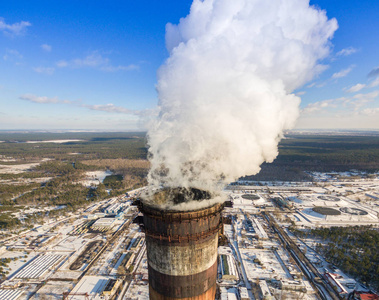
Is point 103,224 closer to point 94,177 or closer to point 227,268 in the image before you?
point 227,268

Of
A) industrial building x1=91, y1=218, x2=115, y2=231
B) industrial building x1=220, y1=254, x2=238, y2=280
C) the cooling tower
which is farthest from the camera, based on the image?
industrial building x1=91, y1=218, x2=115, y2=231

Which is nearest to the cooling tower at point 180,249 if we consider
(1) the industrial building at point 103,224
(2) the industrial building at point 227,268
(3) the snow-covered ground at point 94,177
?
(2) the industrial building at point 227,268

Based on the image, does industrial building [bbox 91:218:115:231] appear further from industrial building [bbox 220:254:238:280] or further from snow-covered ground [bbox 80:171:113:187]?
snow-covered ground [bbox 80:171:113:187]

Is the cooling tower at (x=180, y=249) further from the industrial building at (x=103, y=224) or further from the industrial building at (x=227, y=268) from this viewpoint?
the industrial building at (x=103, y=224)

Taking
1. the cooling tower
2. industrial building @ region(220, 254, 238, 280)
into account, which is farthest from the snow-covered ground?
the cooling tower

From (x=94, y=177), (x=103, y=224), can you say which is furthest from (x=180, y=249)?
(x=94, y=177)

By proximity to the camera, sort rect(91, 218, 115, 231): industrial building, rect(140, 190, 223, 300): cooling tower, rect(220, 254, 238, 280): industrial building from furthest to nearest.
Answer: rect(91, 218, 115, 231): industrial building, rect(220, 254, 238, 280): industrial building, rect(140, 190, 223, 300): cooling tower

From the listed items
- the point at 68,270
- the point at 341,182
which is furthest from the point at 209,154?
the point at 341,182

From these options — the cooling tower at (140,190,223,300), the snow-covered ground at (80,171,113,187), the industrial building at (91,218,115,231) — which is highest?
the cooling tower at (140,190,223,300)
